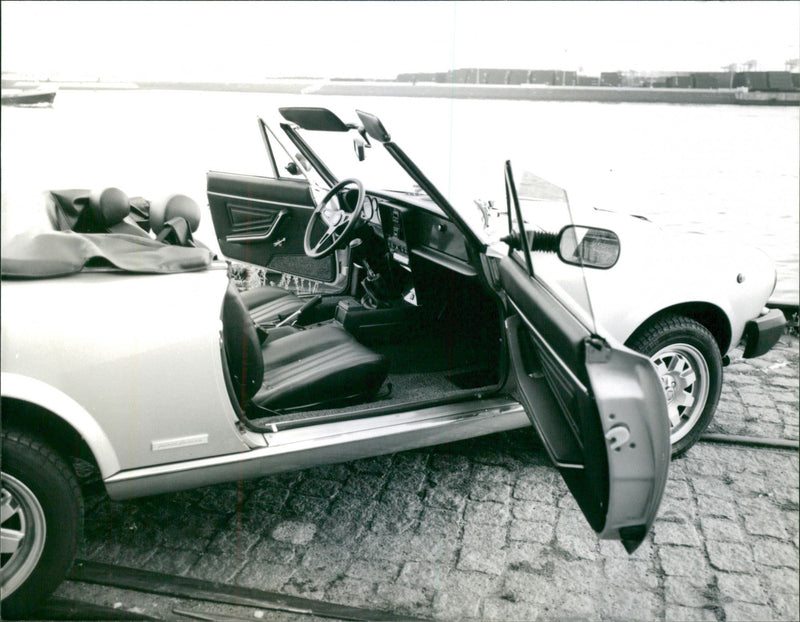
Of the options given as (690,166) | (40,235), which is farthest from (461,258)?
(690,166)

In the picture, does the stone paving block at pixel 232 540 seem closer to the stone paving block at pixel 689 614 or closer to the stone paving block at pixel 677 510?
the stone paving block at pixel 689 614

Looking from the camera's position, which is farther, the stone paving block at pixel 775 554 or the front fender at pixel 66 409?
the stone paving block at pixel 775 554

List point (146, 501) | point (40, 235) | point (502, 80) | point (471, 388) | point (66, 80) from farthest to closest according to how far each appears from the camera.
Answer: point (502, 80)
point (471, 388)
point (146, 501)
point (40, 235)
point (66, 80)

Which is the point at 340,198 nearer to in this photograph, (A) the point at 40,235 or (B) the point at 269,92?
(B) the point at 269,92

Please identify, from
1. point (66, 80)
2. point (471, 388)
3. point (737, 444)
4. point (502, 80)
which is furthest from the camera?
point (502, 80)

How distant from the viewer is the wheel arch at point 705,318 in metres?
3.27

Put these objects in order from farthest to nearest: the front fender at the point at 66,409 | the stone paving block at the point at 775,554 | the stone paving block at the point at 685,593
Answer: the stone paving block at the point at 775,554, the stone paving block at the point at 685,593, the front fender at the point at 66,409

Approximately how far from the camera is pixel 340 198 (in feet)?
12.7

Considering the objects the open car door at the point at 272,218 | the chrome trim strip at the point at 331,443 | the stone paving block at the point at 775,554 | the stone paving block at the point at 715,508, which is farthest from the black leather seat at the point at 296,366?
the stone paving block at the point at 775,554

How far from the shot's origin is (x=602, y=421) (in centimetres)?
198

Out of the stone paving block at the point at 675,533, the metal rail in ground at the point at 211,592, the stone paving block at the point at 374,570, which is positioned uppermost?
the metal rail in ground at the point at 211,592

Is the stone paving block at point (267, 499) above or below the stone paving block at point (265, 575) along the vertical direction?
below

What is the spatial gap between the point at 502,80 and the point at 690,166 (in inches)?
589

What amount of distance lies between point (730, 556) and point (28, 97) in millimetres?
3040
